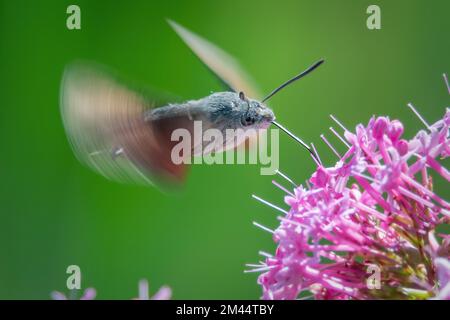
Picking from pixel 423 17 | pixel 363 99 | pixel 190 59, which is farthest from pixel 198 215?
pixel 423 17

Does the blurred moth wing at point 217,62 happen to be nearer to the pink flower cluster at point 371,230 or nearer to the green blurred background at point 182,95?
the pink flower cluster at point 371,230

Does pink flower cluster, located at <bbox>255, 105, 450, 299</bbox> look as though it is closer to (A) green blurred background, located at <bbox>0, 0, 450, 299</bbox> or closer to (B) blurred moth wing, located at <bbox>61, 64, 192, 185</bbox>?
(B) blurred moth wing, located at <bbox>61, 64, 192, 185</bbox>

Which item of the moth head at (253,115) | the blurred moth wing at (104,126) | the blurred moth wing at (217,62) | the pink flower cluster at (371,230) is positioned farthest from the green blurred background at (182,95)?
A: the pink flower cluster at (371,230)

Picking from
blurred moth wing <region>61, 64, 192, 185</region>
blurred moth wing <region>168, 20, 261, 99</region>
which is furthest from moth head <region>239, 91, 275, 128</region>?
blurred moth wing <region>61, 64, 192, 185</region>

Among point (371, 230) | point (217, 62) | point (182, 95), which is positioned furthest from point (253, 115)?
point (182, 95)

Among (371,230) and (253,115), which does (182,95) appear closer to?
(253,115)
